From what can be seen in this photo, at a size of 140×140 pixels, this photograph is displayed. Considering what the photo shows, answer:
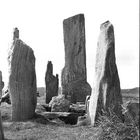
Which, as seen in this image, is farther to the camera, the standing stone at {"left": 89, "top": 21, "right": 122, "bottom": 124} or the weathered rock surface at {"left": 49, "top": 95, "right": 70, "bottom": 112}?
the weathered rock surface at {"left": 49, "top": 95, "right": 70, "bottom": 112}

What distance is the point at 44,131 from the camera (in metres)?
13.9

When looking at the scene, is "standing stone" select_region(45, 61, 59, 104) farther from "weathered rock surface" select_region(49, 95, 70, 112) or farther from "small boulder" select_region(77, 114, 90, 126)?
"small boulder" select_region(77, 114, 90, 126)

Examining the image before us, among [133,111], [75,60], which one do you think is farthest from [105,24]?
[75,60]

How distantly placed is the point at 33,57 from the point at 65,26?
27.0 feet

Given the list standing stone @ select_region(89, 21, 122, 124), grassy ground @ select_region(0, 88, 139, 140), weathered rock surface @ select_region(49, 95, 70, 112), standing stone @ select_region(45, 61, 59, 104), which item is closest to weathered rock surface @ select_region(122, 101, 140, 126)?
grassy ground @ select_region(0, 88, 139, 140)

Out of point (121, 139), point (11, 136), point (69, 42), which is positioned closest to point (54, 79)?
point (69, 42)

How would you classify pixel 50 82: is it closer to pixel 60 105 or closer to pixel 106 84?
→ pixel 60 105

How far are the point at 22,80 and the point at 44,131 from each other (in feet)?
11.7

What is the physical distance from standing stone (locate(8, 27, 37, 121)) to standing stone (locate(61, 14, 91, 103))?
725 centimetres

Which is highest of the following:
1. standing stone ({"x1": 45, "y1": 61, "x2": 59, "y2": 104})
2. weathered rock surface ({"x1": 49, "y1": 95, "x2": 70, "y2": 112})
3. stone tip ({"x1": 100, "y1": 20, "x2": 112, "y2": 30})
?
stone tip ({"x1": 100, "y1": 20, "x2": 112, "y2": 30})

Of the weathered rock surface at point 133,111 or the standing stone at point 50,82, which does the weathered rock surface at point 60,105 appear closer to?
the standing stone at point 50,82

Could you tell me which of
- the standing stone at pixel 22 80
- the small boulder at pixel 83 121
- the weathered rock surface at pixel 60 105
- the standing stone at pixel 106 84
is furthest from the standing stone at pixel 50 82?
the standing stone at pixel 106 84

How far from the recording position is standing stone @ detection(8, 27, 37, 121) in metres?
16.7

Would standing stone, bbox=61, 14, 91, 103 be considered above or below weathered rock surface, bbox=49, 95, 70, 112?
above
